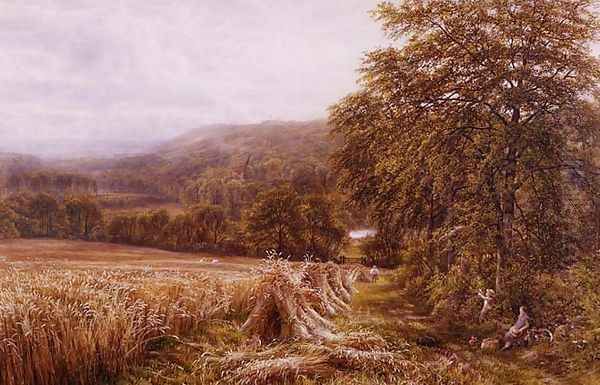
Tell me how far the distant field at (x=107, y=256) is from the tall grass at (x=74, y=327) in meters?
19.0

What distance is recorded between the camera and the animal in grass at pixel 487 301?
11.7 m

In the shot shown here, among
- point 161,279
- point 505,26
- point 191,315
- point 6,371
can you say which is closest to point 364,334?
point 191,315

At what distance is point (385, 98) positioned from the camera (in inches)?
639

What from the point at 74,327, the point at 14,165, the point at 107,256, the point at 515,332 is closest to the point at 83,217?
the point at 107,256

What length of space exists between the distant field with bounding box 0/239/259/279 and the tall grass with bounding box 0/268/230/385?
1903cm

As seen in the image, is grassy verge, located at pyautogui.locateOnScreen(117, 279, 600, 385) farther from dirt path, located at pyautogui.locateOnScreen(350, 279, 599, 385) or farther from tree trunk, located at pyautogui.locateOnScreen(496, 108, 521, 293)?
tree trunk, located at pyautogui.locateOnScreen(496, 108, 521, 293)

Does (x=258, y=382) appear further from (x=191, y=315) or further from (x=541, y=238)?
(x=541, y=238)

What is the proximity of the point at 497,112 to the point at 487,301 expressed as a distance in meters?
5.82

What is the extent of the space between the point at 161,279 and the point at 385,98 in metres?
11.1

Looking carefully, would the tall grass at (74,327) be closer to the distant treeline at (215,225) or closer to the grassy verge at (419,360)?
the grassy verge at (419,360)

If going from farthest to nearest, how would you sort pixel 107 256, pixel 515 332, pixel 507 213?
pixel 107 256, pixel 507 213, pixel 515 332

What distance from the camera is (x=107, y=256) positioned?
1264 inches

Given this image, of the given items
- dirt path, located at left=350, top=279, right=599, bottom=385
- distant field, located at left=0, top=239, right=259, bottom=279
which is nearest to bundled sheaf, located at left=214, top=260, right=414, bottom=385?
dirt path, located at left=350, top=279, right=599, bottom=385

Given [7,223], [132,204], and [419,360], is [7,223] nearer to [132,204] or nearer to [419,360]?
[132,204]
